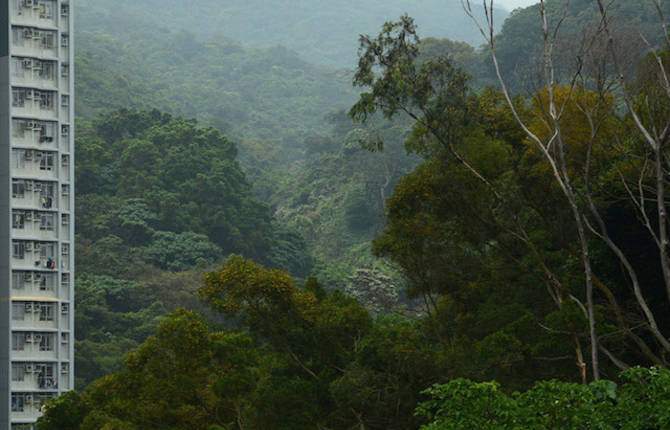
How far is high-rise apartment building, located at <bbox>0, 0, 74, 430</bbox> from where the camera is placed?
3394 cm

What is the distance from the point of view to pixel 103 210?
49.8 metres

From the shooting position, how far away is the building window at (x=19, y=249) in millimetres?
34531

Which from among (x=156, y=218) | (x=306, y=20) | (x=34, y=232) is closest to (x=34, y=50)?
(x=34, y=232)

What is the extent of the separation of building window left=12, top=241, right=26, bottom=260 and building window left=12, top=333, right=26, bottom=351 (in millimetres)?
2585

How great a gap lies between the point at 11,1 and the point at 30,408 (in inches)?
555

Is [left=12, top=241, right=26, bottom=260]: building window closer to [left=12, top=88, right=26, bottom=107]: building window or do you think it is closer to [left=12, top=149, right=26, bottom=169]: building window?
[left=12, top=149, right=26, bottom=169]: building window

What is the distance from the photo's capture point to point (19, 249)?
114ft

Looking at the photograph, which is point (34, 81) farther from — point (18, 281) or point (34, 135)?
point (18, 281)

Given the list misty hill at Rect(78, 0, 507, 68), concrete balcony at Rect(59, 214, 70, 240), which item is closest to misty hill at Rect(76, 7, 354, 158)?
misty hill at Rect(78, 0, 507, 68)

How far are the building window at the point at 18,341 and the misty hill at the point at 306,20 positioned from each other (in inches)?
4080

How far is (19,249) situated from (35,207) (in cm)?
153

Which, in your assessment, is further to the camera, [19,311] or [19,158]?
[19,158]

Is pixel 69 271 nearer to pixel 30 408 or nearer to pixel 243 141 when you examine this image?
pixel 30 408

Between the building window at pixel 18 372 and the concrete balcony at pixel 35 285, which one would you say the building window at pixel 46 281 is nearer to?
the concrete balcony at pixel 35 285
